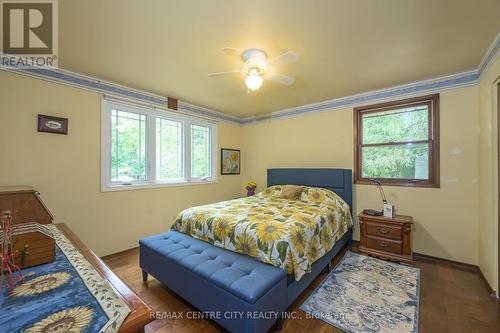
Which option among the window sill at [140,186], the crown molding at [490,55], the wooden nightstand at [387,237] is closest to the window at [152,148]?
the window sill at [140,186]

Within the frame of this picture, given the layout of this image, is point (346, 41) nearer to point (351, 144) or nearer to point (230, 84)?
point (230, 84)

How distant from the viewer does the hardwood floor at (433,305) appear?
1729 mm

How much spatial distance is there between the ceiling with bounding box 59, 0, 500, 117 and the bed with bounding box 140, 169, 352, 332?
1.80 meters

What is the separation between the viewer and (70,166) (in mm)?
2711

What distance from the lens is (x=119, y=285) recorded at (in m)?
0.87

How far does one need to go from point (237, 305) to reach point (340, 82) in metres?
3.02

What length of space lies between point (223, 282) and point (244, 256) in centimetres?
43

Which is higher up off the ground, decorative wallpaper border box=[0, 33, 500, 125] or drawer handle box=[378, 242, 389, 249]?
decorative wallpaper border box=[0, 33, 500, 125]

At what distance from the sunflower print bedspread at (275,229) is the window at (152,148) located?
4.20 feet

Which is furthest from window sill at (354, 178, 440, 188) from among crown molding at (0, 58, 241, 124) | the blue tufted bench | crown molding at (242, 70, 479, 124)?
crown molding at (0, 58, 241, 124)

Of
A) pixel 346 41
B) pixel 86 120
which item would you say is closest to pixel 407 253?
pixel 346 41

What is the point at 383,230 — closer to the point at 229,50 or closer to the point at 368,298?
the point at 368,298

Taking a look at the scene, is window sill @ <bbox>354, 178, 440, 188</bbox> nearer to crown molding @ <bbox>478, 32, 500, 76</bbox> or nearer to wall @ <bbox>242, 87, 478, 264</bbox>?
wall @ <bbox>242, 87, 478, 264</bbox>

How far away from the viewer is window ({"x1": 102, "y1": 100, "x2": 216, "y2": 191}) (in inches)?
122
